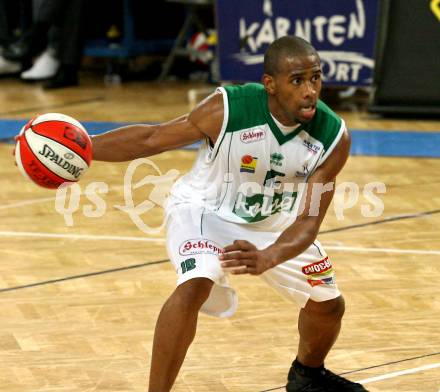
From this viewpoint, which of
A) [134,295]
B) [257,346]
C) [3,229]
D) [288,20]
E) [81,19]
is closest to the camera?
[257,346]

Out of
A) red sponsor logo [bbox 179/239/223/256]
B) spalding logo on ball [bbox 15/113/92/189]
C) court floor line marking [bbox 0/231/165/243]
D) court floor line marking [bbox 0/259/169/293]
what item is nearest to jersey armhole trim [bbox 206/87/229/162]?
red sponsor logo [bbox 179/239/223/256]

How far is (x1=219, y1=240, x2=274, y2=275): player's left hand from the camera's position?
3691 millimetres

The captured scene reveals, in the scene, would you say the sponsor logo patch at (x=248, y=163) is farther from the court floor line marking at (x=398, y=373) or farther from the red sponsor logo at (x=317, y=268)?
the court floor line marking at (x=398, y=373)

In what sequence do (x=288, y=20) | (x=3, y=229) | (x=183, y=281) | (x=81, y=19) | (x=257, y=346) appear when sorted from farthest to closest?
(x=81, y=19) < (x=288, y=20) < (x=3, y=229) < (x=257, y=346) < (x=183, y=281)

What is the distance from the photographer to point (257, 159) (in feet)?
13.3

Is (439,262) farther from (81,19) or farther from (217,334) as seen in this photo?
(81,19)

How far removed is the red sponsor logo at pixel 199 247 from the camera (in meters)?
3.91

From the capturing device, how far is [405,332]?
4922 mm

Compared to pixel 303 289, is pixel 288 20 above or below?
below

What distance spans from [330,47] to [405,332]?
18.3ft

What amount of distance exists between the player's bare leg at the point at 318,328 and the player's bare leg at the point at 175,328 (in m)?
0.51

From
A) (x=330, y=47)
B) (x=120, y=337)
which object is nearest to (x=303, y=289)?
(x=120, y=337)

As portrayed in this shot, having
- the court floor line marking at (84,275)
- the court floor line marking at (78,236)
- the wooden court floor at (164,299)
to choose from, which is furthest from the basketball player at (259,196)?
the court floor line marking at (78,236)

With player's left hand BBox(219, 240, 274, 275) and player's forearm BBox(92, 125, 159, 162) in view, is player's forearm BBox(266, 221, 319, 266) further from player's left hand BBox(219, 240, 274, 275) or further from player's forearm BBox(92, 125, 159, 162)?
player's forearm BBox(92, 125, 159, 162)
